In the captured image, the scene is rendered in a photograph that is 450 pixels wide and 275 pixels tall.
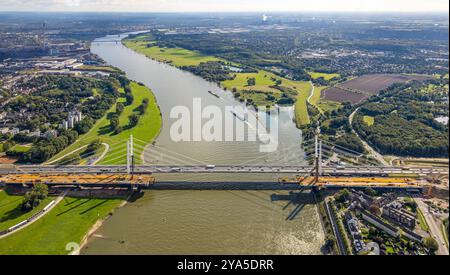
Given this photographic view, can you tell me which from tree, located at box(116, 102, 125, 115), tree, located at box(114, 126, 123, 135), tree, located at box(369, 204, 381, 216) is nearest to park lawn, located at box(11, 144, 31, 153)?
tree, located at box(114, 126, 123, 135)

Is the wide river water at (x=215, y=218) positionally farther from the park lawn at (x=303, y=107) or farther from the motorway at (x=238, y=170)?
the park lawn at (x=303, y=107)

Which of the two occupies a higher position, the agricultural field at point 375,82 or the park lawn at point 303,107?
the agricultural field at point 375,82

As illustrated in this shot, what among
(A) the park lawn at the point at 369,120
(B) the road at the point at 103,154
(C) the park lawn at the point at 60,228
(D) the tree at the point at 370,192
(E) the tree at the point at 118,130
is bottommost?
(C) the park lawn at the point at 60,228

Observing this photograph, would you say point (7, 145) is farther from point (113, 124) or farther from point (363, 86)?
point (363, 86)

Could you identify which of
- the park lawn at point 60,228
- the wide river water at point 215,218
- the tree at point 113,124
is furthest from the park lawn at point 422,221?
the tree at point 113,124

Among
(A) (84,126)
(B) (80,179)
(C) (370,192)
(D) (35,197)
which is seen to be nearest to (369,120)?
(C) (370,192)

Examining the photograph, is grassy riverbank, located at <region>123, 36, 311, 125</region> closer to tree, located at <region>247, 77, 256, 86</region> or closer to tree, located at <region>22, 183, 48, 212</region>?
tree, located at <region>247, 77, 256, 86</region>
